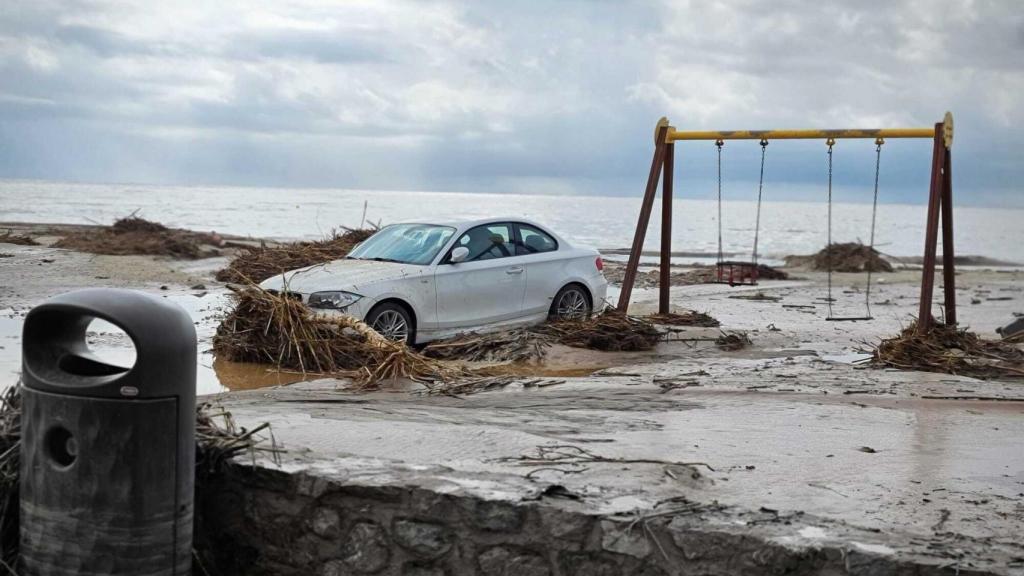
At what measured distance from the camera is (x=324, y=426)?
22.1 ft

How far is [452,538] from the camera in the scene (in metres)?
5.02

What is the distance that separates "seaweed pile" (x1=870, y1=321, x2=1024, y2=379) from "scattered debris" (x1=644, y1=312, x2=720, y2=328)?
314 cm

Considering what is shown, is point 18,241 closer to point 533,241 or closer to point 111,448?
point 533,241

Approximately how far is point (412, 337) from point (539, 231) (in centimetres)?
264

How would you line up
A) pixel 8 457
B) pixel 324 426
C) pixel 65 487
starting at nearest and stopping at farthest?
pixel 65 487
pixel 8 457
pixel 324 426

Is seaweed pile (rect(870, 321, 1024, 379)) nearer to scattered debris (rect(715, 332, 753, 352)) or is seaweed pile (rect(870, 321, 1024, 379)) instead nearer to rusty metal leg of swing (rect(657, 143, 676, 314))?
scattered debris (rect(715, 332, 753, 352))

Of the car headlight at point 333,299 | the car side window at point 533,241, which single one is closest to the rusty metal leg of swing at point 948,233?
the car side window at point 533,241

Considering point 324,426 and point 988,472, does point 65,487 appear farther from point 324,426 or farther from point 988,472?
point 988,472

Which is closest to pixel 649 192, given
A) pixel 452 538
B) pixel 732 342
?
pixel 732 342

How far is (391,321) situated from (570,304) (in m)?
2.91

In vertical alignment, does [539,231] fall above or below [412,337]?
above

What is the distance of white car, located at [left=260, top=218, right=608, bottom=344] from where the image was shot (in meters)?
11.8

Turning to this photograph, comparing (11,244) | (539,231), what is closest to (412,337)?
(539,231)

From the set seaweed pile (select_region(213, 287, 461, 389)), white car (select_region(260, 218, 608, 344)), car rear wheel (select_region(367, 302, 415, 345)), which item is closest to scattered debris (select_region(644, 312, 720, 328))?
white car (select_region(260, 218, 608, 344))
